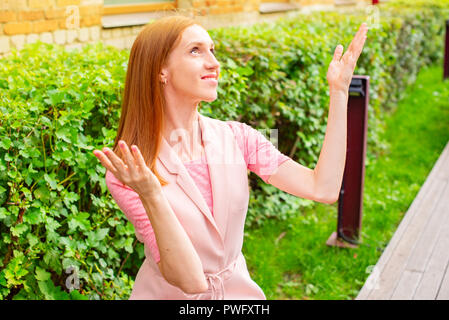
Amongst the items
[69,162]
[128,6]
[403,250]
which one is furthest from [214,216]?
[128,6]

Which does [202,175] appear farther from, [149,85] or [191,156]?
[149,85]

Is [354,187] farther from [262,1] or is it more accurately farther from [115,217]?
[262,1]

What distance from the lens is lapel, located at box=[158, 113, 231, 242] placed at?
1.77 m

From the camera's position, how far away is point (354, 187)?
467cm

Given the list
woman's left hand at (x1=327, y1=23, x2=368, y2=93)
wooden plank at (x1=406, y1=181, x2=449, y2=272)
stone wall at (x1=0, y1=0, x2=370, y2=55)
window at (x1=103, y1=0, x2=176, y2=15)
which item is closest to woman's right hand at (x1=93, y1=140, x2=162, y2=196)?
woman's left hand at (x1=327, y1=23, x2=368, y2=93)

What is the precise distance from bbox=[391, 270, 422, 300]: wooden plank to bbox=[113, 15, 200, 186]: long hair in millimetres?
2497

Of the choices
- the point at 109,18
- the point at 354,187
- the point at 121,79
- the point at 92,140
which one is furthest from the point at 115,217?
the point at 109,18

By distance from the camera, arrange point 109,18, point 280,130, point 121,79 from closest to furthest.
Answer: point 121,79, point 280,130, point 109,18

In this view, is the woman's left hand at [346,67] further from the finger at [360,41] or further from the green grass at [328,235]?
the green grass at [328,235]

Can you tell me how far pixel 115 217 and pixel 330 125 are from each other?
1770 millimetres

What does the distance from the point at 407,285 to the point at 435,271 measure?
312 millimetres

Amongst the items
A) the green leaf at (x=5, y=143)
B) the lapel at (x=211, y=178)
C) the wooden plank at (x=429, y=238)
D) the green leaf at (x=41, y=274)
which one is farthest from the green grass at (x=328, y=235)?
the lapel at (x=211, y=178)

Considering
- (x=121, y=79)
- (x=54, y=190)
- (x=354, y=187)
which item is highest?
(x=121, y=79)

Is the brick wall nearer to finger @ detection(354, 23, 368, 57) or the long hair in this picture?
the long hair
